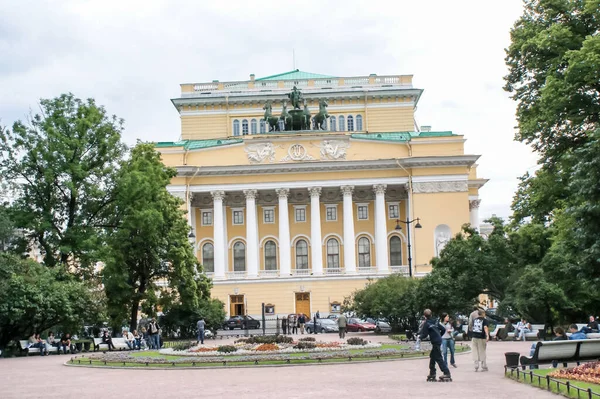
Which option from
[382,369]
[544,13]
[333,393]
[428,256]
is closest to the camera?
[333,393]

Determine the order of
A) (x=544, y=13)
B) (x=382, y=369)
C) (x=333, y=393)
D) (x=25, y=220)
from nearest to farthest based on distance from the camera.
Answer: (x=333, y=393) → (x=382, y=369) → (x=544, y=13) → (x=25, y=220)

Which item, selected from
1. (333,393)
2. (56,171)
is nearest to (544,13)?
(333,393)

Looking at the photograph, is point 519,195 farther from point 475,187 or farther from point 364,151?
point 475,187

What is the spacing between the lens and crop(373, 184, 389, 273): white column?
69.9 m

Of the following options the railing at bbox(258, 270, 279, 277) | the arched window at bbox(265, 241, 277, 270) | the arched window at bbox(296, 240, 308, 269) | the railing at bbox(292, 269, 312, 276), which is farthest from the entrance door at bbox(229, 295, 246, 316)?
the arched window at bbox(296, 240, 308, 269)

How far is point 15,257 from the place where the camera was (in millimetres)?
37344

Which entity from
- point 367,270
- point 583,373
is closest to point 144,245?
point 583,373

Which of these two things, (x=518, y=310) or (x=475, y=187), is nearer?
(x=518, y=310)

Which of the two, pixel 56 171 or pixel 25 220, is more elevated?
pixel 56 171

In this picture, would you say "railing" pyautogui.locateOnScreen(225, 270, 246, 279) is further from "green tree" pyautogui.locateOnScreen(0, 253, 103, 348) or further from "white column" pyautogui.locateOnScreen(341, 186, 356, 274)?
"green tree" pyautogui.locateOnScreen(0, 253, 103, 348)

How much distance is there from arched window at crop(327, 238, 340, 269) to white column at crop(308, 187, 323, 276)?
1.95 metres

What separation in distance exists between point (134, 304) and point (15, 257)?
718 cm

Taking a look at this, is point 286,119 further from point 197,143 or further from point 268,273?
point 268,273

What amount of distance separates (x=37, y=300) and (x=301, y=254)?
129 ft
